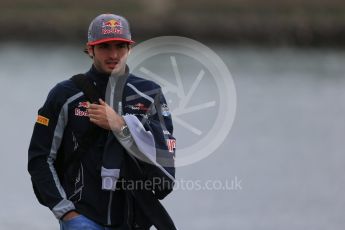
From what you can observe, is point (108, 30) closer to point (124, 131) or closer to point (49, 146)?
point (124, 131)

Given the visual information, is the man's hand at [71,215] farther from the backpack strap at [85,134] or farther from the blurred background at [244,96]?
the blurred background at [244,96]

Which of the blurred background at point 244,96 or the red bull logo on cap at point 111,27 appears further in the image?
the blurred background at point 244,96

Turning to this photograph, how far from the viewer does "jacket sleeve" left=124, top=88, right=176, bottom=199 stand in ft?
18.6

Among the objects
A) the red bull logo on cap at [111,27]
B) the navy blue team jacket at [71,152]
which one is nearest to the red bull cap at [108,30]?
the red bull logo on cap at [111,27]

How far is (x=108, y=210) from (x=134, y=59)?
7.01ft

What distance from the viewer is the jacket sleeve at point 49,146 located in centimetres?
574

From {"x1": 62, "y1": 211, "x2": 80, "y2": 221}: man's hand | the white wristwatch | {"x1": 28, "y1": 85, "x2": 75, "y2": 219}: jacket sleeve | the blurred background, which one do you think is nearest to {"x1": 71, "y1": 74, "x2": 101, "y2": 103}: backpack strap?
{"x1": 28, "y1": 85, "x2": 75, "y2": 219}: jacket sleeve

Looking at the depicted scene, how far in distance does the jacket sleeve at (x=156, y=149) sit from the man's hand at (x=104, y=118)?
0.05 m

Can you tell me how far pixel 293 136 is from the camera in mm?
15188

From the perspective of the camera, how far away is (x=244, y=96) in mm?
20906

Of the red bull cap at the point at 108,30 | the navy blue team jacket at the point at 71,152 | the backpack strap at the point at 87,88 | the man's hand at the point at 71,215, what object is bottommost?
the man's hand at the point at 71,215

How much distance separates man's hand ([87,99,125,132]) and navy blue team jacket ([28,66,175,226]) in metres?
0.08

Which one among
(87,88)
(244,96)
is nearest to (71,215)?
(87,88)

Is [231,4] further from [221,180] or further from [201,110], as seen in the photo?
[221,180]
